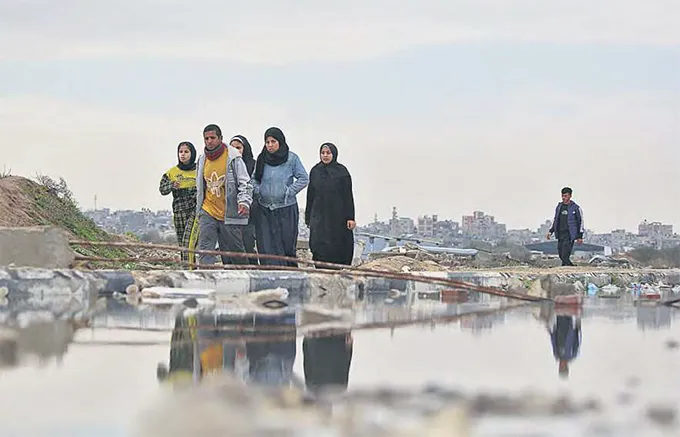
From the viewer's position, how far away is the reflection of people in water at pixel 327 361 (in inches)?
195

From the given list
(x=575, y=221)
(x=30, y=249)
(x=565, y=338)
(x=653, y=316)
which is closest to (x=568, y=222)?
(x=575, y=221)

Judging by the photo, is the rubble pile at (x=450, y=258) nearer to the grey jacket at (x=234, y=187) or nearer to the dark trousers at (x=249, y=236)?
the dark trousers at (x=249, y=236)

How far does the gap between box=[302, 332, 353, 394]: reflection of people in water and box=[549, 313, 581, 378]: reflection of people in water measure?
1022 millimetres

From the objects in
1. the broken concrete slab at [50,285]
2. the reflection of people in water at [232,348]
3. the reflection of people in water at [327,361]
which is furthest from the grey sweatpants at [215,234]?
the reflection of people in water at [327,361]

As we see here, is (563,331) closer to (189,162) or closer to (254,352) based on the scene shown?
(254,352)

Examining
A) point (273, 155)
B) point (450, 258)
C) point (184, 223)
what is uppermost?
point (273, 155)

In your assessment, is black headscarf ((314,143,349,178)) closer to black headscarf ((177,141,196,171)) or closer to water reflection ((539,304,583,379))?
black headscarf ((177,141,196,171))

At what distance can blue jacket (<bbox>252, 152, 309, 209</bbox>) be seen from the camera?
13.1m

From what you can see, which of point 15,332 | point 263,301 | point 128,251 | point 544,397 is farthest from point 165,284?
point 128,251

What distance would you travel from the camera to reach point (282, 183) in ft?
43.0

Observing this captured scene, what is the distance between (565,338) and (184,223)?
6.85 metres

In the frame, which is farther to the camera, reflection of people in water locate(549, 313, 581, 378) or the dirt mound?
the dirt mound

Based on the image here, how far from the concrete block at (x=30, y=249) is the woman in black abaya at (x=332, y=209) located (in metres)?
4.00

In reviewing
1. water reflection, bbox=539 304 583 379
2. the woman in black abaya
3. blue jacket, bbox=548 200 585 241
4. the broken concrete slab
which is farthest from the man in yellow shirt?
blue jacket, bbox=548 200 585 241
